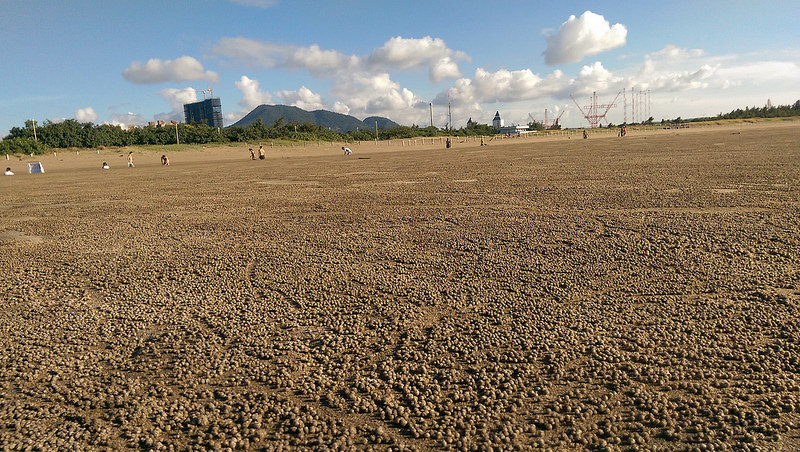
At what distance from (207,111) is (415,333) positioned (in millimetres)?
158404

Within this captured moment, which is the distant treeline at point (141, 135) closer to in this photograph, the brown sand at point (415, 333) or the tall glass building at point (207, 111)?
the brown sand at point (415, 333)

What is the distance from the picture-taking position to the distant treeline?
5230 cm

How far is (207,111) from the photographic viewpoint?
145 metres

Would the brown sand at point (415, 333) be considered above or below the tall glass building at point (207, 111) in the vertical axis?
below

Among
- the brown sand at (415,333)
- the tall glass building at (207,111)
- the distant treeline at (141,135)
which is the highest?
the tall glass building at (207,111)

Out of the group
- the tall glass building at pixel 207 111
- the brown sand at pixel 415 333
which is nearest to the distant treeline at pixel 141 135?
the brown sand at pixel 415 333

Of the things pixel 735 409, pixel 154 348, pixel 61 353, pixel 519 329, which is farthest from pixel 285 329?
pixel 735 409

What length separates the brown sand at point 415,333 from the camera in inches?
137

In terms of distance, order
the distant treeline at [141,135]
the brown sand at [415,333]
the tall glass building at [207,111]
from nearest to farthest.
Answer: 1. the brown sand at [415,333]
2. the distant treeline at [141,135]
3. the tall glass building at [207,111]

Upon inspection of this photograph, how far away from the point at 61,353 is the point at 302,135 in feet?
257

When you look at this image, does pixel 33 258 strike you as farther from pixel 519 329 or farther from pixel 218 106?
pixel 218 106

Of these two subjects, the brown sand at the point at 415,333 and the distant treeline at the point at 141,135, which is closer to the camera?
the brown sand at the point at 415,333

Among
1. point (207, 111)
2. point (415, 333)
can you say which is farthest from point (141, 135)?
point (207, 111)

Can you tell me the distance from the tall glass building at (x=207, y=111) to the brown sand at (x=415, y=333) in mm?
137497
